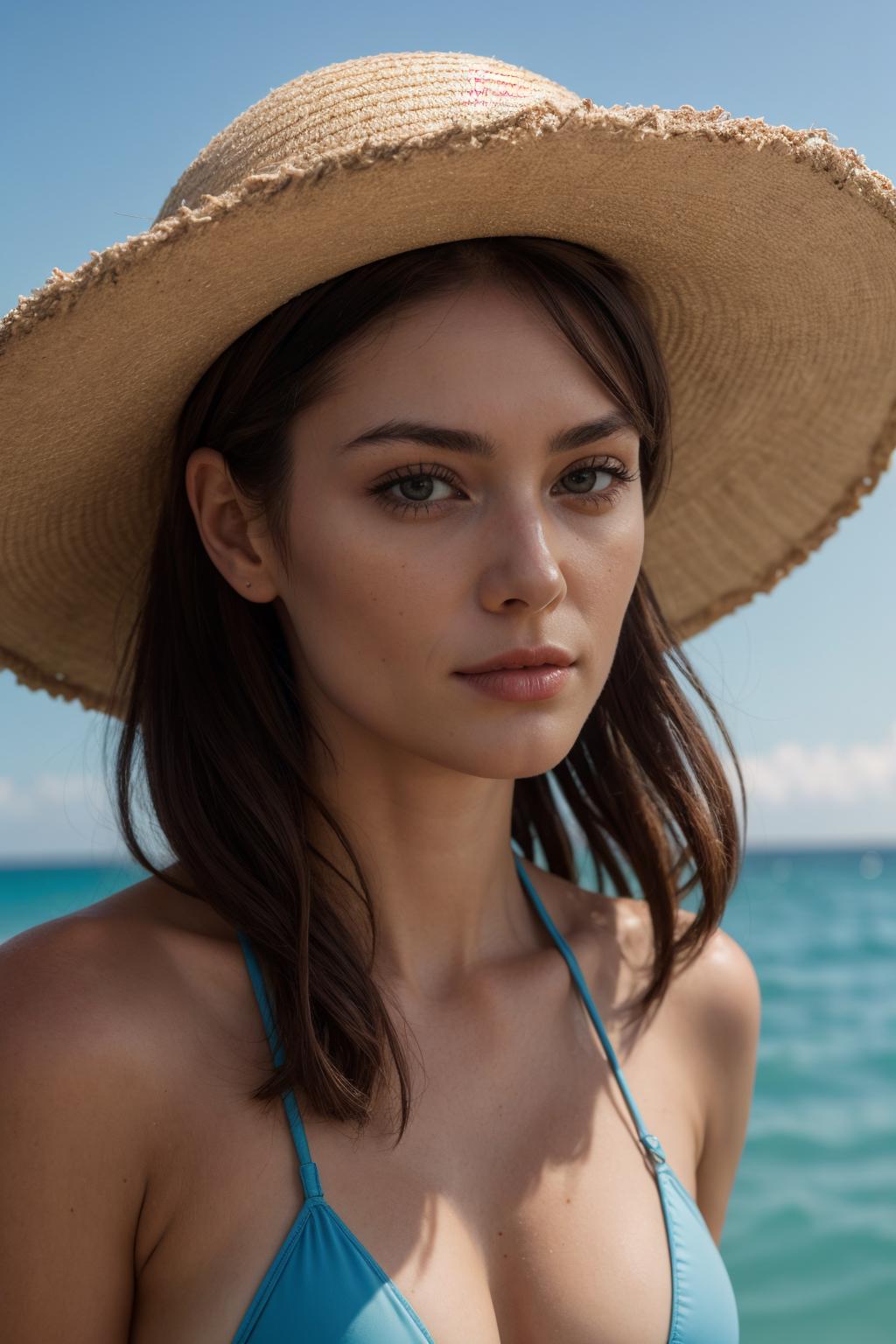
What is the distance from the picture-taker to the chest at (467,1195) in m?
1.58

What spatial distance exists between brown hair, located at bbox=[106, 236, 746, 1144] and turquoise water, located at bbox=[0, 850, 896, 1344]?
509mm

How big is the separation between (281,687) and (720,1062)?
954mm

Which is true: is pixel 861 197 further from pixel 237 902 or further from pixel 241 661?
pixel 237 902

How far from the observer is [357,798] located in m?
1.96

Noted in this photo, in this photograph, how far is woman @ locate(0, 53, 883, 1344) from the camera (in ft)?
5.16

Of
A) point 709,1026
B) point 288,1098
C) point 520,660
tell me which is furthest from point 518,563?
point 709,1026

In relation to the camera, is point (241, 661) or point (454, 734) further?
point (241, 661)

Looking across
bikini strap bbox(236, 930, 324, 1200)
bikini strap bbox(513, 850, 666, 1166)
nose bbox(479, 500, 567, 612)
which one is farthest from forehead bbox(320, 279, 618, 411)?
bikini strap bbox(513, 850, 666, 1166)

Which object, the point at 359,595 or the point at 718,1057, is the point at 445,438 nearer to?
the point at 359,595

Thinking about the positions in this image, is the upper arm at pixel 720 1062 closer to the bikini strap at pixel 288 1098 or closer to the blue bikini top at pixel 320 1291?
the blue bikini top at pixel 320 1291

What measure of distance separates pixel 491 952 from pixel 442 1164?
40cm

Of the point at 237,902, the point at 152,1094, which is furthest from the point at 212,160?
the point at 152,1094

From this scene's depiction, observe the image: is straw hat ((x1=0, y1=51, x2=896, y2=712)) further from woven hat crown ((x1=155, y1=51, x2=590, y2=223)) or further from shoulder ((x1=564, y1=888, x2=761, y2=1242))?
shoulder ((x1=564, y1=888, x2=761, y2=1242))

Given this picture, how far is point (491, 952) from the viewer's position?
2084mm
